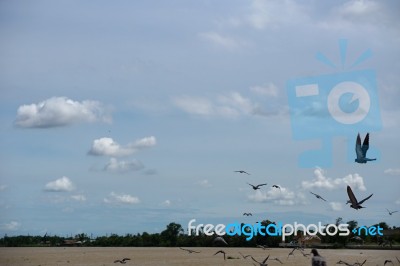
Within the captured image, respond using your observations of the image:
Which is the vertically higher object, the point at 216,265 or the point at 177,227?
the point at 177,227

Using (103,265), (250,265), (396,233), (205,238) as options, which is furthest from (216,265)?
(205,238)

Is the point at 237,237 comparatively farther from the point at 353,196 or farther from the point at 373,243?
the point at 353,196

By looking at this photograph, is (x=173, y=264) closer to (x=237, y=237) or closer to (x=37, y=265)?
(x=37, y=265)

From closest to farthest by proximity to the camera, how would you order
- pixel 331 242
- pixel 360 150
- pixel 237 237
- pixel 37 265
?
1. pixel 360 150
2. pixel 37 265
3. pixel 331 242
4. pixel 237 237

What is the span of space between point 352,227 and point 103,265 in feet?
166

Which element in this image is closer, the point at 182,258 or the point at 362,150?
the point at 362,150

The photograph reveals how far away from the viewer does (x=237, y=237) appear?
11438 cm

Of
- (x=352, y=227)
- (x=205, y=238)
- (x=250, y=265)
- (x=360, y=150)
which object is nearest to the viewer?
(x=360, y=150)

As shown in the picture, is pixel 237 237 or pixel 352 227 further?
pixel 237 237

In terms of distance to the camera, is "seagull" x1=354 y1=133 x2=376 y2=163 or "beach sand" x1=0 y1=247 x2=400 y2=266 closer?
"seagull" x1=354 y1=133 x2=376 y2=163

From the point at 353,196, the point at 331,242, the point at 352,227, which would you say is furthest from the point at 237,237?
the point at 353,196

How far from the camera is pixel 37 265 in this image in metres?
57.1

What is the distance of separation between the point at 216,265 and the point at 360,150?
1187 inches

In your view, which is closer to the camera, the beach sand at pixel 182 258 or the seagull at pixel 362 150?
the seagull at pixel 362 150
